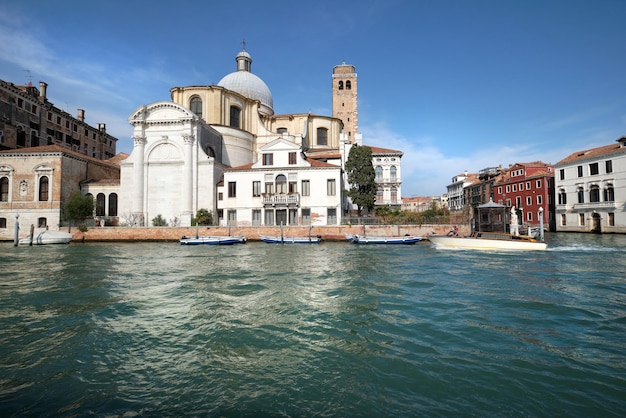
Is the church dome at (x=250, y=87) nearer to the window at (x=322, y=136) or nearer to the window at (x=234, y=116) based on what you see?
the window at (x=234, y=116)

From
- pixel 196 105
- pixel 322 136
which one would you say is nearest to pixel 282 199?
pixel 196 105

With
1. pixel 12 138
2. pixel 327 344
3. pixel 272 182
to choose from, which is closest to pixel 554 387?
pixel 327 344

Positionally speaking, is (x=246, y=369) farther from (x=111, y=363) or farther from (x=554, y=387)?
(x=554, y=387)

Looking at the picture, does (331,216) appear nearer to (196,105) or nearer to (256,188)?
(256,188)

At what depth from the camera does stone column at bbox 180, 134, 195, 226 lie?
98.1 feet

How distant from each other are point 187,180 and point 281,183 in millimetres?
8337

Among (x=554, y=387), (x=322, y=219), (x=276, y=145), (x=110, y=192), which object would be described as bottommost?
(x=554, y=387)

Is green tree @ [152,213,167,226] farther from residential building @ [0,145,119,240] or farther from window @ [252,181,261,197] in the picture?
window @ [252,181,261,197]

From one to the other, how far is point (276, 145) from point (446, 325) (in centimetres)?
2514

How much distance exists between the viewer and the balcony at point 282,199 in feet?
93.6

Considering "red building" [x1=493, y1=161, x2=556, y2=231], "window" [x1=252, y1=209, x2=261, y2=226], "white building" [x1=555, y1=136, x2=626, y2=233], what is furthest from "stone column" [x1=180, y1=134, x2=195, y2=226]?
"white building" [x1=555, y1=136, x2=626, y2=233]

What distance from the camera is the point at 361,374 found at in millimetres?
4555

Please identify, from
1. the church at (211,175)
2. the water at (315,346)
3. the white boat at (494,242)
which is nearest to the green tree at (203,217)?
the church at (211,175)

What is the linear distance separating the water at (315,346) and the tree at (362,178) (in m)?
20.5
